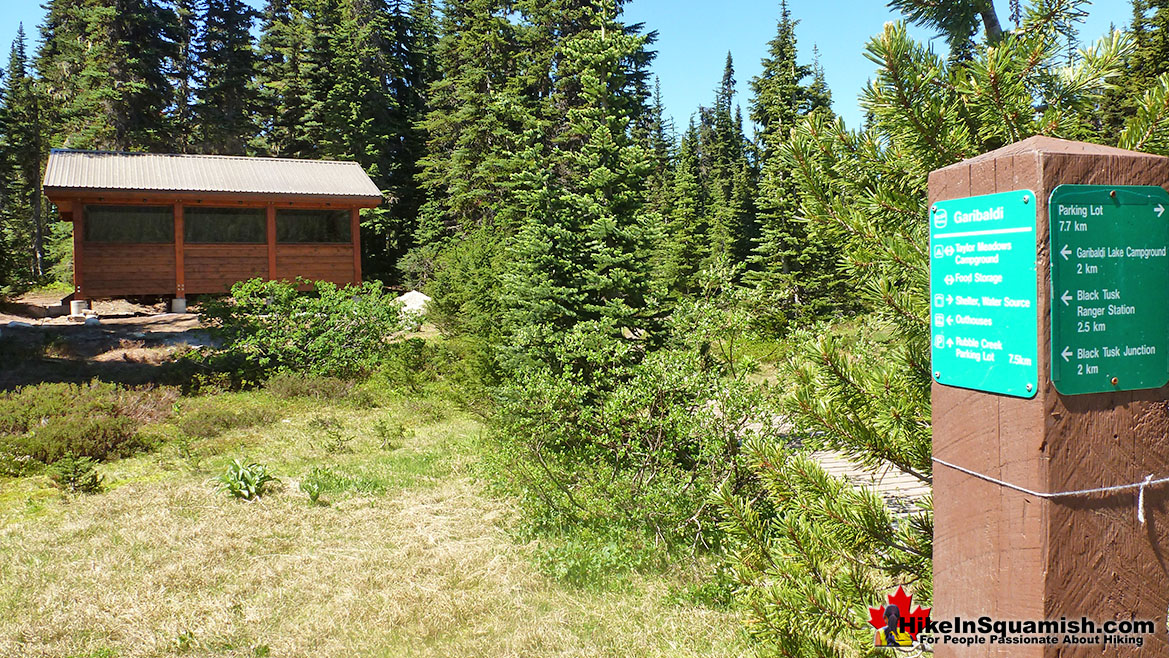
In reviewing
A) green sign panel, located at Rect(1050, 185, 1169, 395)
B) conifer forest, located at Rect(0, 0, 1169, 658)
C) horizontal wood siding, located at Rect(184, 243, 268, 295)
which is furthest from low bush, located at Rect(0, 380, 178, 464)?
green sign panel, located at Rect(1050, 185, 1169, 395)

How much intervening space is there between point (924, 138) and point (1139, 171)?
86 cm

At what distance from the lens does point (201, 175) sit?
22.4 m

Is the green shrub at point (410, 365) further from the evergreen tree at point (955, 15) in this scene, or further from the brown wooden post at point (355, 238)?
the evergreen tree at point (955, 15)

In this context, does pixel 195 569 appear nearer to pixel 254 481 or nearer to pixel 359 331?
pixel 254 481

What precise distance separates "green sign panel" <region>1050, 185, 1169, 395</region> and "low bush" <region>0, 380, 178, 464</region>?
1081cm

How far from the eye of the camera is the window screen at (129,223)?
20.8 metres

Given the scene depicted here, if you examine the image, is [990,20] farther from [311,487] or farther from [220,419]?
[220,419]

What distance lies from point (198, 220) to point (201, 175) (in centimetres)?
148

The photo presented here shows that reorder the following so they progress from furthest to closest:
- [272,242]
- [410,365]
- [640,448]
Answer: [272,242] < [410,365] < [640,448]

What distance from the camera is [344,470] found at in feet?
29.8

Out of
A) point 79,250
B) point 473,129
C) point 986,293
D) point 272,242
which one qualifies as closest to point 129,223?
point 79,250

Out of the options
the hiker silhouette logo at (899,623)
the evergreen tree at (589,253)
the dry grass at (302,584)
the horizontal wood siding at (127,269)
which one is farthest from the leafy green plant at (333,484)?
the horizontal wood siding at (127,269)

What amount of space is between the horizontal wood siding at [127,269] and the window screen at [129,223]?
0.65 ft

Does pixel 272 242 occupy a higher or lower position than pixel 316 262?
higher
